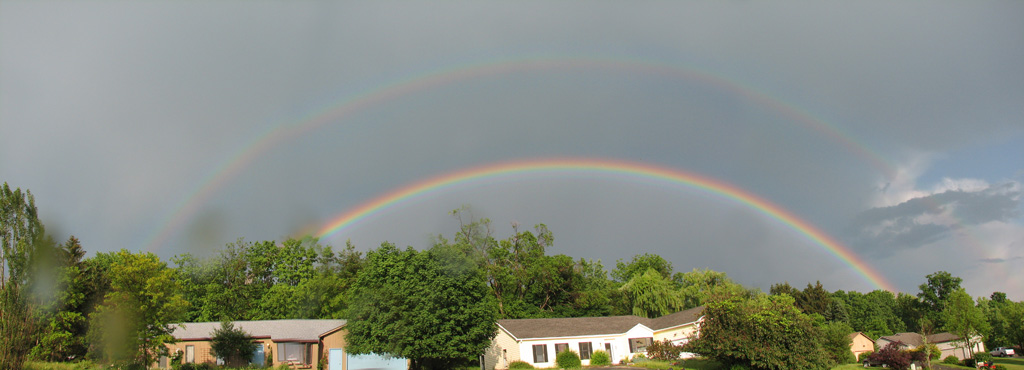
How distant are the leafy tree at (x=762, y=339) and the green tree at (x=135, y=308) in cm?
2889

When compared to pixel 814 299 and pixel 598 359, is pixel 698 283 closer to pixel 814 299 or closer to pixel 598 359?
pixel 814 299

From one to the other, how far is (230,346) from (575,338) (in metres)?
25.1

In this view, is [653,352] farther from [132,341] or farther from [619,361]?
[132,341]

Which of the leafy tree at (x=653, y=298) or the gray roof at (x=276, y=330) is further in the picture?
the leafy tree at (x=653, y=298)

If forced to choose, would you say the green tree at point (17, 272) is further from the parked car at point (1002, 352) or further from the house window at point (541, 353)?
the parked car at point (1002, 352)

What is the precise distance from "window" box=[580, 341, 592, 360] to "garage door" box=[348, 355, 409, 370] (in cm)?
1366

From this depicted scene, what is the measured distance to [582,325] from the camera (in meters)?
46.7

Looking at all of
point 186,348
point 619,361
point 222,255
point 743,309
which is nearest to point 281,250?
point 222,255

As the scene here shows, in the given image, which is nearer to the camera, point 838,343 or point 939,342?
point 838,343

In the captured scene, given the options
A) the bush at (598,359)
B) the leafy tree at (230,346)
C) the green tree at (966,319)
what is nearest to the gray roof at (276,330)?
the leafy tree at (230,346)

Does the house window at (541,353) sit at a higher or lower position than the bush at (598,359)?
higher

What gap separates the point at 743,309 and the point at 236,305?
168 ft

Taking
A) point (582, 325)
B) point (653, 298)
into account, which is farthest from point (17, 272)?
point (653, 298)

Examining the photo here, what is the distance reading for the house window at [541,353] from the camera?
141 ft
